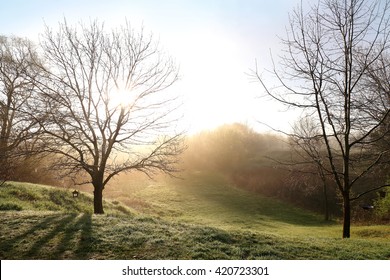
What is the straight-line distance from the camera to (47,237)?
917cm

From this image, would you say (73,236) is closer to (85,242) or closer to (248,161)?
(85,242)

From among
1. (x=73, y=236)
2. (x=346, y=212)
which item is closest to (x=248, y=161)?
(x=346, y=212)

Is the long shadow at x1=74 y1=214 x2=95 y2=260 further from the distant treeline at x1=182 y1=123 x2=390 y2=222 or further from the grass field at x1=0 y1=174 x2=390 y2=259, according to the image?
the distant treeline at x1=182 y1=123 x2=390 y2=222

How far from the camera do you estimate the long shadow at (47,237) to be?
8.03 meters

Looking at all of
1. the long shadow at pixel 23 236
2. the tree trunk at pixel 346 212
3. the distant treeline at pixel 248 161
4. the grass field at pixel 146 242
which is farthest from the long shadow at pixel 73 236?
the distant treeline at pixel 248 161

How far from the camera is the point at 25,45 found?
27.2 metres

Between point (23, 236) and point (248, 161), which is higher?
point (248, 161)

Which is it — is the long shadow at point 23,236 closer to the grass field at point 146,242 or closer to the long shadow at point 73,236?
the grass field at point 146,242

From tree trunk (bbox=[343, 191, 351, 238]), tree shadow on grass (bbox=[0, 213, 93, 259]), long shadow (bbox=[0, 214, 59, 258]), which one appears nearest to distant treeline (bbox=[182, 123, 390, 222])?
tree trunk (bbox=[343, 191, 351, 238])

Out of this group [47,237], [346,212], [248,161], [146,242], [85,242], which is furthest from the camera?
[248,161]
